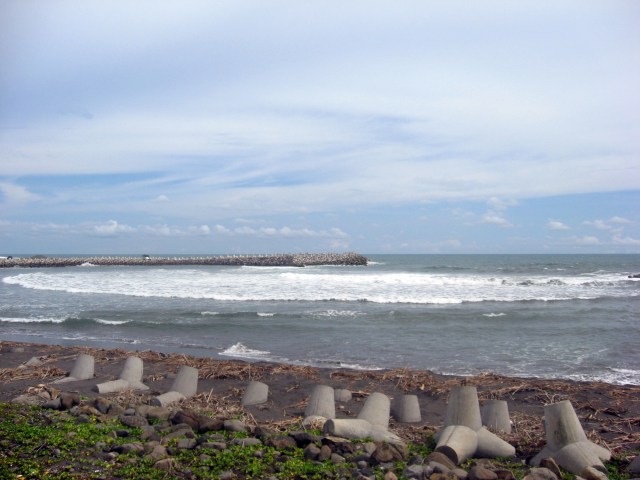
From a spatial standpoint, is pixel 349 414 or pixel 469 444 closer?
pixel 469 444

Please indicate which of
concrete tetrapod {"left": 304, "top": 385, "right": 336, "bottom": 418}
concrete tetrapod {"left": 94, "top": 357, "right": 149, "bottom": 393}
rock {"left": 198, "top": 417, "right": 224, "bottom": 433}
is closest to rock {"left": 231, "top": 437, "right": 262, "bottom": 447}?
rock {"left": 198, "top": 417, "right": 224, "bottom": 433}

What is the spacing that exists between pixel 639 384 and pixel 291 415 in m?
6.64

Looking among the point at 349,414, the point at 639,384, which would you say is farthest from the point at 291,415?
the point at 639,384

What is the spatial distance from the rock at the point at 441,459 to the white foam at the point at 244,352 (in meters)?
7.88

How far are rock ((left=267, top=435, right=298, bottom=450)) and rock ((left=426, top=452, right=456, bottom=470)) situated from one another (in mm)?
1262

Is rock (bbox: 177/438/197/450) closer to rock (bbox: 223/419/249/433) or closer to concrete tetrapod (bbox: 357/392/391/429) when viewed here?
rock (bbox: 223/419/249/433)

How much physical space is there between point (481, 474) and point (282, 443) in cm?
182

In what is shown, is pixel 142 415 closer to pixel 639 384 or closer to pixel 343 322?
pixel 639 384

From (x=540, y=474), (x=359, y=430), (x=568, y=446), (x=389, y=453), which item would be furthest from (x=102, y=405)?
(x=568, y=446)

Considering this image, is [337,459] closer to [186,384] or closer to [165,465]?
[165,465]

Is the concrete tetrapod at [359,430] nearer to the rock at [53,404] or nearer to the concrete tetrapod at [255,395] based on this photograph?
the concrete tetrapod at [255,395]

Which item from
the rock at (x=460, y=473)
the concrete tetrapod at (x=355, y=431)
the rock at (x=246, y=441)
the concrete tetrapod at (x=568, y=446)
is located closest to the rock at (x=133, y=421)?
the rock at (x=246, y=441)

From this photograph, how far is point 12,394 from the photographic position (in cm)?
775

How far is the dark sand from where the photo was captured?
653 cm
